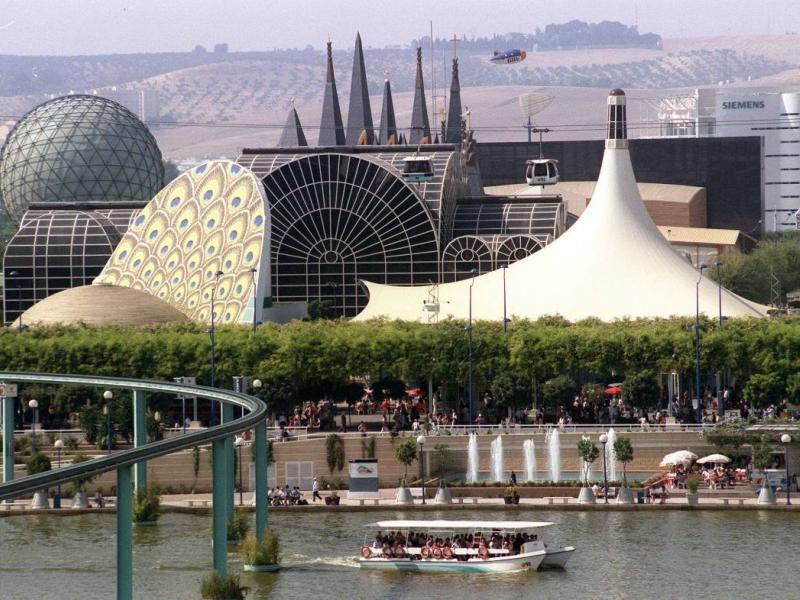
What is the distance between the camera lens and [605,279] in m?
100

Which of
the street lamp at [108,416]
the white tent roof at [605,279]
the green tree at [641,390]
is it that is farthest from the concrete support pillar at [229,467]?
the white tent roof at [605,279]

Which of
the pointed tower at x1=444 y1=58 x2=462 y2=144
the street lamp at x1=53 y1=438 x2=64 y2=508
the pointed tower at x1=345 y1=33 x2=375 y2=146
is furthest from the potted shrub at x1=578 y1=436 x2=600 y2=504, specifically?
the pointed tower at x1=345 y1=33 x2=375 y2=146

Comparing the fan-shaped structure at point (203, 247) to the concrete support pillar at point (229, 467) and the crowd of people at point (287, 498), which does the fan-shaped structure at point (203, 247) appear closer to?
the crowd of people at point (287, 498)

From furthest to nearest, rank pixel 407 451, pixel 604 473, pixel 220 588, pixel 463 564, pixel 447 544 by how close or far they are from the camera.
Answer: pixel 407 451
pixel 604 473
pixel 447 544
pixel 463 564
pixel 220 588

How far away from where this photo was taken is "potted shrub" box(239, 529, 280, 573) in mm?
58875

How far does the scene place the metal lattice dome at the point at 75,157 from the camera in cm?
14825

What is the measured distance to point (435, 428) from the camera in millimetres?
80562

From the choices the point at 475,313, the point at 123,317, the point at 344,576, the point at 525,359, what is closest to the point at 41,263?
the point at 123,317

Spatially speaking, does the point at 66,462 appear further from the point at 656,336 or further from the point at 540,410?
the point at 656,336

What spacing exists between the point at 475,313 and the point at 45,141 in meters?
57.6

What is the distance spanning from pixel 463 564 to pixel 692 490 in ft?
46.2

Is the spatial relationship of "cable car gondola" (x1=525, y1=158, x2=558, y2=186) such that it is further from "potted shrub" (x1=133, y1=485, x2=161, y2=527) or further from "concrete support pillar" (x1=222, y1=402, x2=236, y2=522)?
"concrete support pillar" (x1=222, y1=402, x2=236, y2=522)

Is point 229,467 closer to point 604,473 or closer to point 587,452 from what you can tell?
point 604,473

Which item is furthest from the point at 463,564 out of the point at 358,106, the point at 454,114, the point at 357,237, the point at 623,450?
the point at 358,106
